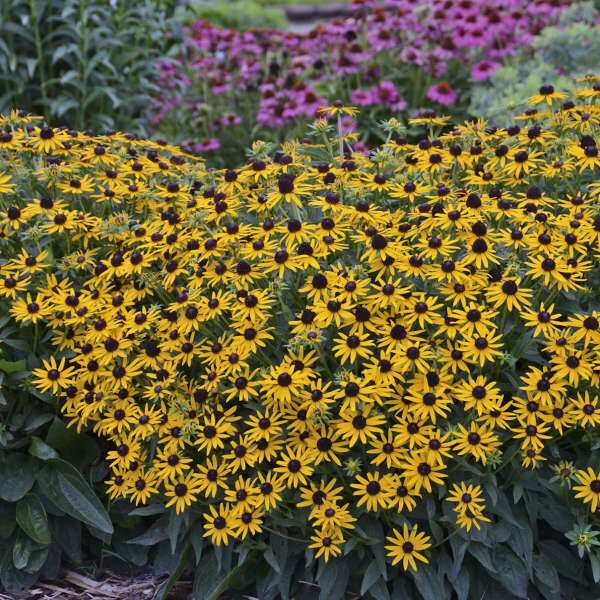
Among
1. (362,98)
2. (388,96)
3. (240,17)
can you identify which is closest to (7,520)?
(362,98)

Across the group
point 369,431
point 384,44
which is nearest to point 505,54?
point 384,44


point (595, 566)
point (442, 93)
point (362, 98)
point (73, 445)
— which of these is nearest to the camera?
Answer: point (595, 566)

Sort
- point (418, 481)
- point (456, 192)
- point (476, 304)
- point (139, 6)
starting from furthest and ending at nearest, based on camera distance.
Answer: point (139, 6)
point (456, 192)
point (476, 304)
point (418, 481)

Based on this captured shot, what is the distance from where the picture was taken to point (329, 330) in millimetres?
2473

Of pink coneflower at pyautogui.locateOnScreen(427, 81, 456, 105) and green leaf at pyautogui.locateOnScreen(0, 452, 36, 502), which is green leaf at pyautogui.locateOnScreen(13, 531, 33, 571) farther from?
pink coneflower at pyautogui.locateOnScreen(427, 81, 456, 105)

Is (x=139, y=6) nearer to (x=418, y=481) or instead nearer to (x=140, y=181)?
(x=140, y=181)

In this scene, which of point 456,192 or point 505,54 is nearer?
point 456,192

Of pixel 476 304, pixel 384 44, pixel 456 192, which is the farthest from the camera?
pixel 384 44

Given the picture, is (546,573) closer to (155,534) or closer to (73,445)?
A: (155,534)

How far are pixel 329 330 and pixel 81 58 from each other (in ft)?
10.7

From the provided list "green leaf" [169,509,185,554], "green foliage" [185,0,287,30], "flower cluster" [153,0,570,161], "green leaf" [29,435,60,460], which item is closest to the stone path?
"green foliage" [185,0,287,30]

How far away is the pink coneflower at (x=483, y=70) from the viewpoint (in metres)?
5.62

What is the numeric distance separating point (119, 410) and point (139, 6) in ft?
11.8

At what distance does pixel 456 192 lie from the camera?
2752 millimetres
